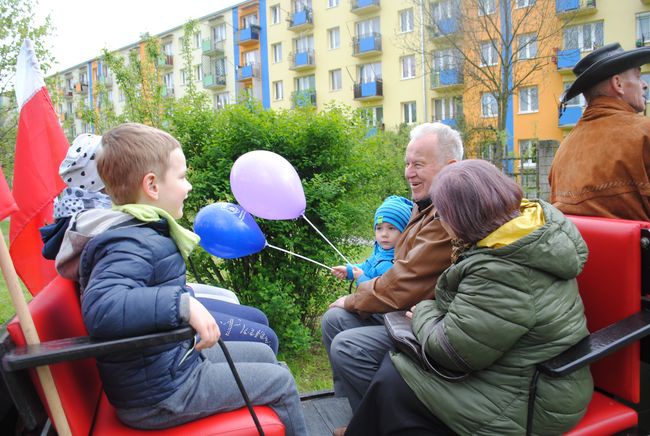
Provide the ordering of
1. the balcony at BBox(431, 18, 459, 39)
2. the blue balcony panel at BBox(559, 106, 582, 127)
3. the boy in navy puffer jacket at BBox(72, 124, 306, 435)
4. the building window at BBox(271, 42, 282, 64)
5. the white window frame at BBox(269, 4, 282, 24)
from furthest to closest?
the building window at BBox(271, 42, 282, 64), the white window frame at BBox(269, 4, 282, 24), the blue balcony panel at BBox(559, 106, 582, 127), the balcony at BBox(431, 18, 459, 39), the boy in navy puffer jacket at BBox(72, 124, 306, 435)

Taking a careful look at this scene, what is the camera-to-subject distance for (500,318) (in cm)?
161

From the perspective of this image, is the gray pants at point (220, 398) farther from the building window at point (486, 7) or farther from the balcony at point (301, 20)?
the balcony at point (301, 20)

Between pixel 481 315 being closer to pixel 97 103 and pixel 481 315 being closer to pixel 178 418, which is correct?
pixel 178 418

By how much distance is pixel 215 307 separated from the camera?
2.67 m

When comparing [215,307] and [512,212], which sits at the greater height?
[512,212]

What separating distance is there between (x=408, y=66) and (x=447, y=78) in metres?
7.04

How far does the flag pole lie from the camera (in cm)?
142

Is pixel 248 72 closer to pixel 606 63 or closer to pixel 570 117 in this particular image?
pixel 570 117

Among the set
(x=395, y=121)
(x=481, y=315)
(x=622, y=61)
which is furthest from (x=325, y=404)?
(x=395, y=121)

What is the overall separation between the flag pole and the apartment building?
22.6 feet

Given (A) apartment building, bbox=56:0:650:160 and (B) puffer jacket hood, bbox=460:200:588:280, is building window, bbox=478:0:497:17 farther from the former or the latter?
(B) puffer jacket hood, bbox=460:200:588:280

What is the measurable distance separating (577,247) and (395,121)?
27919mm

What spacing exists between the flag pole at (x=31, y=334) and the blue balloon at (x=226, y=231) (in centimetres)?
159

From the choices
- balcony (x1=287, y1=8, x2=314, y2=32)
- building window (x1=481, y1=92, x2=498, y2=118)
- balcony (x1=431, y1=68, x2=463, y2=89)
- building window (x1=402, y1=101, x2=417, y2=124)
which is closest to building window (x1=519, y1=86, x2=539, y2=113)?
building window (x1=481, y1=92, x2=498, y2=118)
